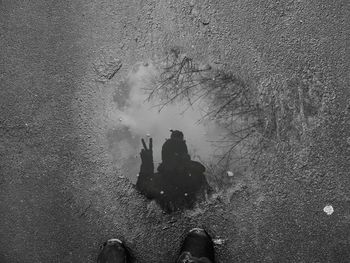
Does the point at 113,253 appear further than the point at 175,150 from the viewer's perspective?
No

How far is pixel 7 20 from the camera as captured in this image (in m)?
3.18

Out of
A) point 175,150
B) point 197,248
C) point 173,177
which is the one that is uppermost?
point 175,150

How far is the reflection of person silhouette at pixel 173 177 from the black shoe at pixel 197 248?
0.26m

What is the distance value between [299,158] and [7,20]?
2.91 meters

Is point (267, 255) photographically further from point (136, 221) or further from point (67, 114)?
point (67, 114)

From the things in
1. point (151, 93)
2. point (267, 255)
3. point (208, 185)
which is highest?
point (151, 93)

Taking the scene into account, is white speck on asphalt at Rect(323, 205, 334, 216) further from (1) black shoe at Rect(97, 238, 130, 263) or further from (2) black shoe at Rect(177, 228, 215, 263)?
(1) black shoe at Rect(97, 238, 130, 263)

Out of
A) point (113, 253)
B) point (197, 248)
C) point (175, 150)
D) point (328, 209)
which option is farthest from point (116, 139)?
point (328, 209)

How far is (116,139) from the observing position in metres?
3.14

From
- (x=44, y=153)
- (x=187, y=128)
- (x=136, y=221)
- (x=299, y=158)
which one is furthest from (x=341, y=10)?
(x=44, y=153)

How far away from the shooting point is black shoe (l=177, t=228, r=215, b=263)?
9.55 feet

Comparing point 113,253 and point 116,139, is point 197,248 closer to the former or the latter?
point 113,253

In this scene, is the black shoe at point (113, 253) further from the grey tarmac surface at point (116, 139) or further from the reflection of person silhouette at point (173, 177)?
the reflection of person silhouette at point (173, 177)

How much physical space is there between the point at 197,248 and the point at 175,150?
2.83ft
